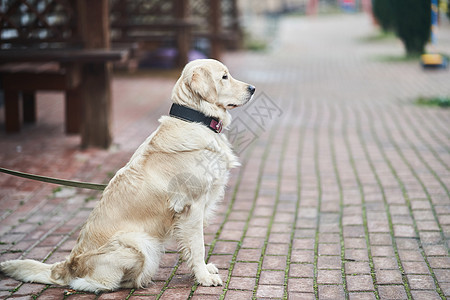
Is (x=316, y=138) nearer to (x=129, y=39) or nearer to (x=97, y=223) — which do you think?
(x=97, y=223)

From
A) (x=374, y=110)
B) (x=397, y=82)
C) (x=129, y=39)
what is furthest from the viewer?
(x=129, y=39)

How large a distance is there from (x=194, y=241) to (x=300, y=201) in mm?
1980

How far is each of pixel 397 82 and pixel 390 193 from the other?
24.5ft

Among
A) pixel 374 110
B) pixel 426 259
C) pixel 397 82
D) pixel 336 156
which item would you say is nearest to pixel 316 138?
pixel 336 156

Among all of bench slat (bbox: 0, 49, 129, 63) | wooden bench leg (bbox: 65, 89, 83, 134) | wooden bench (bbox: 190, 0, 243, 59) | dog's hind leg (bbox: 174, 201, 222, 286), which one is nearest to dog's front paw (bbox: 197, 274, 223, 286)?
dog's hind leg (bbox: 174, 201, 222, 286)

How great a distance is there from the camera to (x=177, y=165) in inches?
136

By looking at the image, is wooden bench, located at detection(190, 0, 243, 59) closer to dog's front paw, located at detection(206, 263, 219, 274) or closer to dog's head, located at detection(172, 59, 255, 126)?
dog's head, located at detection(172, 59, 255, 126)

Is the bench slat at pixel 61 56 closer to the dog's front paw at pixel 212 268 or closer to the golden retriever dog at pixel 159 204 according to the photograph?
the golden retriever dog at pixel 159 204

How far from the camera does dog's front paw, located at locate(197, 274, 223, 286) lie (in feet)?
11.7

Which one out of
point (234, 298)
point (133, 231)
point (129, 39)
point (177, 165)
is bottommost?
point (234, 298)

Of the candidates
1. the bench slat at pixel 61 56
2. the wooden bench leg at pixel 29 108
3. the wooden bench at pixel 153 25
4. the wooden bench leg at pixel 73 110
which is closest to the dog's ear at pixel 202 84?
the bench slat at pixel 61 56

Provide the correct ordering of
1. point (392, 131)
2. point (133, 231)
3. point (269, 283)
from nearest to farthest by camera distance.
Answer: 1. point (133, 231)
2. point (269, 283)
3. point (392, 131)

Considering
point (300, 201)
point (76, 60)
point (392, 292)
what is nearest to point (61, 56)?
point (76, 60)

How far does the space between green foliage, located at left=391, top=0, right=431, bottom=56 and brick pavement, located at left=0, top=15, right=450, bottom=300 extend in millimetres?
5839
